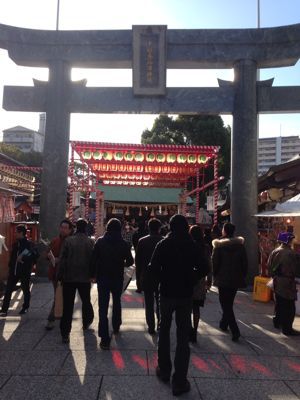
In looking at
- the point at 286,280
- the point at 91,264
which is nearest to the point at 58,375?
the point at 91,264

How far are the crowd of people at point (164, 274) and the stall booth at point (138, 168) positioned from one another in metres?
8.41

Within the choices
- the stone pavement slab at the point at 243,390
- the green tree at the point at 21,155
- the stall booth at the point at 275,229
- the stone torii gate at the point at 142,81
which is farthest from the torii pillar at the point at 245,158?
the green tree at the point at 21,155

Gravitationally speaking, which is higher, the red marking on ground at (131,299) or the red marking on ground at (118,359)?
the red marking on ground at (118,359)

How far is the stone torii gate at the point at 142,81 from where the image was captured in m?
12.2

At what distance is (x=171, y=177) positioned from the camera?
23125 mm

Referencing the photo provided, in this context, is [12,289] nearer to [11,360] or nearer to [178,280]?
[11,360]

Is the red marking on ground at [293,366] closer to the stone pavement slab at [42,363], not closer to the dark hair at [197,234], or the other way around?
the dark hair at [197,234]

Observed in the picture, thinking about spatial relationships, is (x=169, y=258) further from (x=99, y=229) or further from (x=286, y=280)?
(x=99, y=229)

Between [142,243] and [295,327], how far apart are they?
3.13 metres

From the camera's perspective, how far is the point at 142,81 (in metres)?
12.4

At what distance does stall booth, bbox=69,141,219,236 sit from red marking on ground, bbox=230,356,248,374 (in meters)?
10.0

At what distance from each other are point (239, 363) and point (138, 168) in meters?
14.9

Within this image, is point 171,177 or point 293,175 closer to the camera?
point 293,175

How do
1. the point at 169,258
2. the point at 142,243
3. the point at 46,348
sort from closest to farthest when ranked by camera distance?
1. the point at 169,258
2. the point at 46,348
3. the point at 142,243
